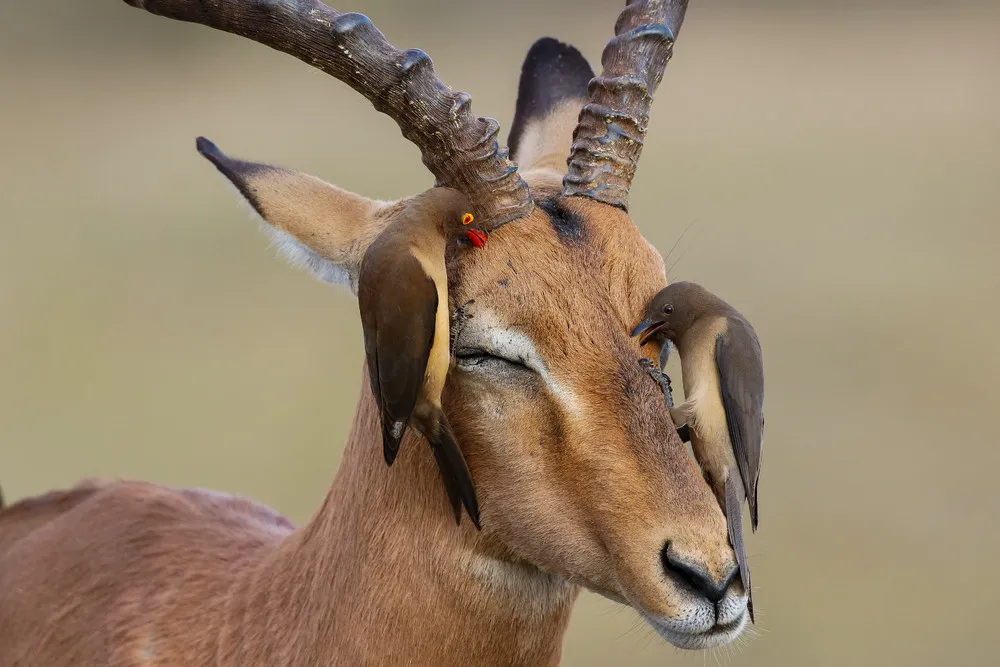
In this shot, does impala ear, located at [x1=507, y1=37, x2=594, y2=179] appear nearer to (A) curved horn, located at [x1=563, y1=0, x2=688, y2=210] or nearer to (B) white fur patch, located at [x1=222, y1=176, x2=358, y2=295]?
(A) curved horn, located at [x1=563, y1=0, x2=688, y2=210]

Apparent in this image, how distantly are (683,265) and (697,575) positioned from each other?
13168mm

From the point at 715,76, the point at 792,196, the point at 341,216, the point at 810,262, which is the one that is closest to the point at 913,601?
the point at 810,262

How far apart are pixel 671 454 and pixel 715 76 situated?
21.4m

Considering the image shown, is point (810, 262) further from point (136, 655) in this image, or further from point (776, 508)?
point (136, 655)

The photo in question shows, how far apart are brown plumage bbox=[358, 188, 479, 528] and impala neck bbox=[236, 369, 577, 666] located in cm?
28

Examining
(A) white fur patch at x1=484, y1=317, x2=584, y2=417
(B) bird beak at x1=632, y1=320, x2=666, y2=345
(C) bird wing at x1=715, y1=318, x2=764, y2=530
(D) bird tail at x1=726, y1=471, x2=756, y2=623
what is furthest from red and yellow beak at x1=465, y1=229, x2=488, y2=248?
(D) bird tail at x1=726, y1=471, x2=756, y2=623

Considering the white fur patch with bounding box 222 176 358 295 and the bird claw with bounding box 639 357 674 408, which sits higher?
the white fur patch with bounding box 222 176 358 295

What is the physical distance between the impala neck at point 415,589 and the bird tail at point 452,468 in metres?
0.17

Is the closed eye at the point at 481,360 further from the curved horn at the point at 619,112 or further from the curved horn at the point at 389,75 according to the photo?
the curved horn at the point at 619,112

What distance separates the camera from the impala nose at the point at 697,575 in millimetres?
3416

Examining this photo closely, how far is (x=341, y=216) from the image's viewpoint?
13.9ft

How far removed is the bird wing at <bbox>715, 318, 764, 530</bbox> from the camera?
388 cm

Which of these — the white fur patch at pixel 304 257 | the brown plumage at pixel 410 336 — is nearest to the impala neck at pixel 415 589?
the brown plumage at pixel 410 336

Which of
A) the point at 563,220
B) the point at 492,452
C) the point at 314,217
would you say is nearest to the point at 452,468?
the point at 492,452
